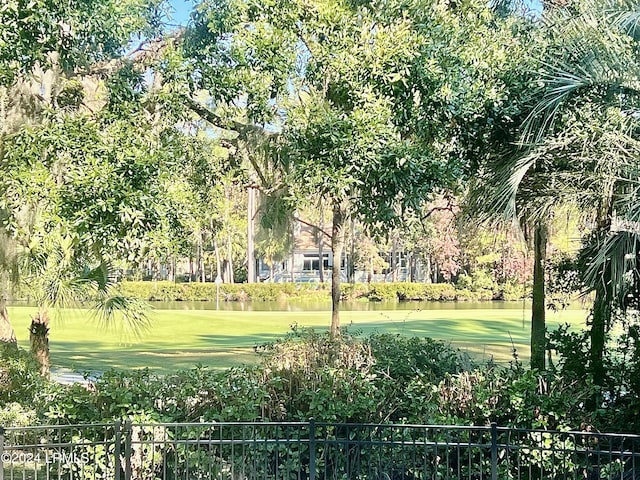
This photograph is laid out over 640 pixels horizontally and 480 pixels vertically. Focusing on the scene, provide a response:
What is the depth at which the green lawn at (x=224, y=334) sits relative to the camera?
1531 cm

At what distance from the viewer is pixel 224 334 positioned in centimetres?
2208

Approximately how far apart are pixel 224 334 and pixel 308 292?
1390 cm

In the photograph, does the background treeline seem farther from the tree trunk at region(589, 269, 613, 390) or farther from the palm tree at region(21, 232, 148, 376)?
the tree trunk at region(589, 269, 613, 390)

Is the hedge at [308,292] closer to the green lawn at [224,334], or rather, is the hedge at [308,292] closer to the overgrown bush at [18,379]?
the green lawn at [224,334]

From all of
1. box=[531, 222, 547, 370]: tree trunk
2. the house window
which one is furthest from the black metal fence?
the house window

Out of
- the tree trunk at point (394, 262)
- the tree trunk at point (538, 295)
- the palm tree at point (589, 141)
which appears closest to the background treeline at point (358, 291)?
the tree trunk at point (394, 262)

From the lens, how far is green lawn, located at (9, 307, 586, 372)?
15312 millimetres

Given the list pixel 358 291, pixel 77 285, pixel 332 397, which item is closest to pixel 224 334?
pixel 358 291

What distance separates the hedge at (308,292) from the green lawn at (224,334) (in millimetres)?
4326

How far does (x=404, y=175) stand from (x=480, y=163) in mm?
1342

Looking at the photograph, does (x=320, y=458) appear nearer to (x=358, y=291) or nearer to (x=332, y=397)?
(x=332, y=397)

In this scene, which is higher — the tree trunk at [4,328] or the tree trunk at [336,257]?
the tree trunk at [336,257]

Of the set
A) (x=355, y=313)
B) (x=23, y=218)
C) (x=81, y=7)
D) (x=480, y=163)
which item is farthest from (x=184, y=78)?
(x=355, y=313)

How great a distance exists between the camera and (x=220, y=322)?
1002 inches
